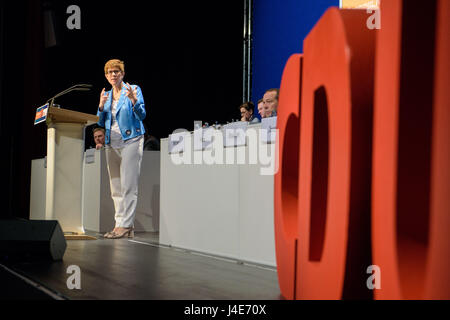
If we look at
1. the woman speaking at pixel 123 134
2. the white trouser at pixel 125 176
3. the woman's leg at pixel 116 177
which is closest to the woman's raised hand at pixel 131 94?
the woman speaking at pixel 123 134

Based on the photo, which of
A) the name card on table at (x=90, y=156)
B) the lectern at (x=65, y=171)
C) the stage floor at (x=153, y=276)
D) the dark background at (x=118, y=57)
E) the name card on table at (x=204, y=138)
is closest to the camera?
the stage floor at (x=153, y=276)

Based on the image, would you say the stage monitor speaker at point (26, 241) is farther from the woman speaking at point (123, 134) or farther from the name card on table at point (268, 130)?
the woman speaking at point (123, 134)

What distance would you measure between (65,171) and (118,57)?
322cm

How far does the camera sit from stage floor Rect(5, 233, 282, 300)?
2.23 m

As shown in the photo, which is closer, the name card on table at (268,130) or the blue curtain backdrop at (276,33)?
the name card on table at (268,130)

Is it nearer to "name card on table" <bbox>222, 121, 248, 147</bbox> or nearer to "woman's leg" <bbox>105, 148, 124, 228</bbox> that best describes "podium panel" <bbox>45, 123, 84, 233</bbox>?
"woman's leg" <bbox>105, 148, 124, 228</bbox>

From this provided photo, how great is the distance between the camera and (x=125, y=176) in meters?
4.84

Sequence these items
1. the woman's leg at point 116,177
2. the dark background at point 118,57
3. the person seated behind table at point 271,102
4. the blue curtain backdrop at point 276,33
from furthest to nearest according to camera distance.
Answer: the dark background at point 118,57 → the blue curtain backdrop at point 276,33 → the woman's leg at point 116,177 → the person seated behind table at point 271,102

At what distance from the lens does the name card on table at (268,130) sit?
9.99 feet

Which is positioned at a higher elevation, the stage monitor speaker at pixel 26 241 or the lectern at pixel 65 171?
the lectern at pixel 65 171

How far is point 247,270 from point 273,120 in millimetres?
780

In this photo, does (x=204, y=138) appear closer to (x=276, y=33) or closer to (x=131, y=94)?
(x=131, y=94)

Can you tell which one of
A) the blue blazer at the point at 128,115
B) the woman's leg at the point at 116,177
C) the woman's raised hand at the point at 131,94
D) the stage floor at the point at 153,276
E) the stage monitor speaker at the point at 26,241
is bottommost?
the stage floor at the point at 153,276

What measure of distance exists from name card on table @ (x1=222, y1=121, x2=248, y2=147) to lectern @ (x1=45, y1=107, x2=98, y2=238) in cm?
163
